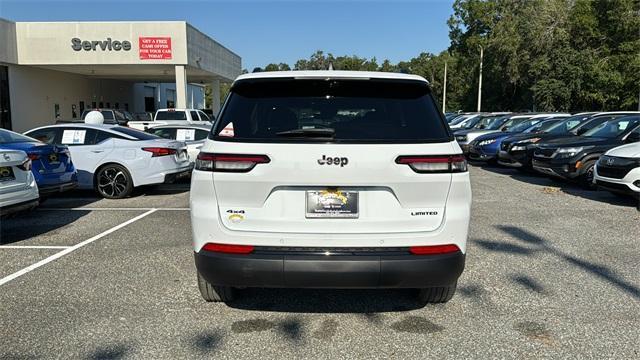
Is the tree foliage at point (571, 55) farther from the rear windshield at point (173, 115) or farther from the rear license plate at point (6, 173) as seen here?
the rear license plate at point (6, 173)

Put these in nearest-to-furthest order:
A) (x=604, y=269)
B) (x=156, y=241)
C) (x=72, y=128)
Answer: (x=604, y=269) < (x=156, y=241) < (x=72, y=128)

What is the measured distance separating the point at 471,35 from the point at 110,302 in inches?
2349

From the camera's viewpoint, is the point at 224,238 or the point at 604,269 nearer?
the point at 224,238

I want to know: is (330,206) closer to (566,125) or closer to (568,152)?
(568,152)

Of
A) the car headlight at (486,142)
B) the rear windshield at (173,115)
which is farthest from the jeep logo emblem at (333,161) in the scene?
the rear windshield at (173,115)

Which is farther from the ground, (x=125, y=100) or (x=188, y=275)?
(x=125, y=100)

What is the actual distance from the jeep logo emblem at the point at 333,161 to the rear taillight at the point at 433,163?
1.12ft

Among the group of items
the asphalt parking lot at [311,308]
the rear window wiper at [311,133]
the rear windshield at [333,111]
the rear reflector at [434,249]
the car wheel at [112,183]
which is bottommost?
the asphalt parking lot at [311,308]

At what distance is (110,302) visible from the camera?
420 centimetres

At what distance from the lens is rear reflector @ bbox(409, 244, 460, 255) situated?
3.27 m

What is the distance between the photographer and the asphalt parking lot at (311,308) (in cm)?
341

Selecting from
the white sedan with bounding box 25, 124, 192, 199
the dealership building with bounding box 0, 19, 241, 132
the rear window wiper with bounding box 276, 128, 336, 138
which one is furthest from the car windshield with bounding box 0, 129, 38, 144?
the dealership building with bounding box 0, 19, 241, 132

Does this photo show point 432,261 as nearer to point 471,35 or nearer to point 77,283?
point 77,283

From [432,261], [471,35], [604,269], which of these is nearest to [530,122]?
[604,269]
